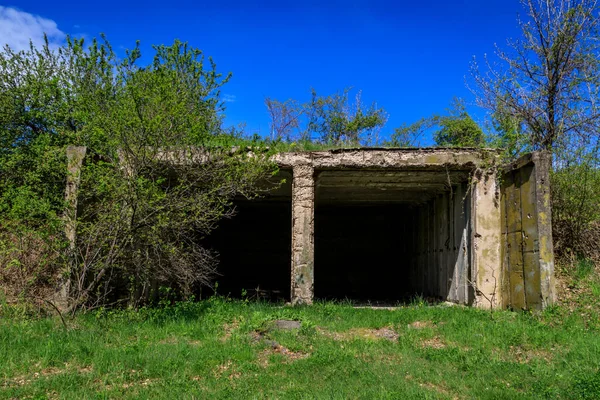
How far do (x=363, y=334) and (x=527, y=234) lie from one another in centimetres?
328

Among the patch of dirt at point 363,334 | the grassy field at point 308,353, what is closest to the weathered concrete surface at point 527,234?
the grassy field at point 308,353

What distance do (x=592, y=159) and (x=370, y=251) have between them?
844 centimetres

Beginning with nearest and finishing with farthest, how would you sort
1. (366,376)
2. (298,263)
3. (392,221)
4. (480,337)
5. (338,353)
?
1. (366,376)
2. (338,353)
3. (480,337)
4. (298,263)
5. (392,221)

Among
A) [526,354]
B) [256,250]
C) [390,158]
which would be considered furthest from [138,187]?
[256,250]

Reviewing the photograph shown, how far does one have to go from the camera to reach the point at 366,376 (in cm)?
523

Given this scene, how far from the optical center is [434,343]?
652cm

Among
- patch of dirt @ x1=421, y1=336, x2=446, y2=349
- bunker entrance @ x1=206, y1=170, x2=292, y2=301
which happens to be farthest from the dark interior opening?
patch of dirt @ x1=421, y1=336, x2=446, y2=349

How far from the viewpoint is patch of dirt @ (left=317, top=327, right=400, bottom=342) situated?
671cm

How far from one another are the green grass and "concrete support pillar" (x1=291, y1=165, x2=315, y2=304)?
2.59ft

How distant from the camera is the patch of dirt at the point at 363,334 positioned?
6.71 metres

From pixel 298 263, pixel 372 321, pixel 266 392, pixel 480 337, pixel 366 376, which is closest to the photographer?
pixel 266 392

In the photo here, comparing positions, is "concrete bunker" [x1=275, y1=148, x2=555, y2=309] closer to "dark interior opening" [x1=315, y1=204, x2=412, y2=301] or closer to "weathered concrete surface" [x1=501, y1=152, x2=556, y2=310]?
"weathered concrete surface" [x1=501, y1=152, x2=556, y2=310]

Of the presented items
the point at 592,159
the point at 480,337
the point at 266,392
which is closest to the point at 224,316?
the point at 266,392

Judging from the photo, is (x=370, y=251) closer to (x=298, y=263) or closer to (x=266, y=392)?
(x=298, y=263)
